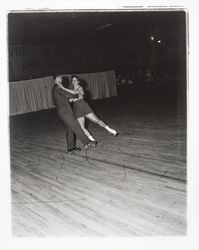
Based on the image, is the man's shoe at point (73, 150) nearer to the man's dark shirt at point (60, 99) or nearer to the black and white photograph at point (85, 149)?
the black and white photograph at point (85, 149)

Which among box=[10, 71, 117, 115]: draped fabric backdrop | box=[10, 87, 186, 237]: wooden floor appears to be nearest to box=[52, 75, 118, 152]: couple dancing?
box=[10, 87, 186, 237]: wooden floor

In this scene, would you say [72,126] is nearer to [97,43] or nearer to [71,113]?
[71,113]

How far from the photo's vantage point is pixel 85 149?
5.91 metres

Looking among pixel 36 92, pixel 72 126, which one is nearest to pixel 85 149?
pixel 72 126

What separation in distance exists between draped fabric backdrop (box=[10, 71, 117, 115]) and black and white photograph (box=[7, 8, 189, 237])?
40 mm

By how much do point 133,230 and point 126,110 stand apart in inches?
284

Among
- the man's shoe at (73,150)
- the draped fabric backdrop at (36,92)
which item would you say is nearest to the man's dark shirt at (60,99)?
the man's shoe at (73,150)

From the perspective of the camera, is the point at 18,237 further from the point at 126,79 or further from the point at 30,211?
the point at 126,79

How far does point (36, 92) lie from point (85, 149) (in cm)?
667

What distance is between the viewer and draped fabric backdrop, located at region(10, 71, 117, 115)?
1134 centimetres

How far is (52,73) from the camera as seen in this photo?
13750 millimetres

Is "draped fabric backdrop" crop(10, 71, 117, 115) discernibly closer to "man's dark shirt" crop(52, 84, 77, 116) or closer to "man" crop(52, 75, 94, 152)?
"man" crop(52, 75, 94, 152)

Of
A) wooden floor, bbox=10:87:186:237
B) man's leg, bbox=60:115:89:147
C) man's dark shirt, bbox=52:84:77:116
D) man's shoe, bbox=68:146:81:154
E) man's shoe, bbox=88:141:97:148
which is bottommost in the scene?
wooden floor, bbox=10:87:186:237

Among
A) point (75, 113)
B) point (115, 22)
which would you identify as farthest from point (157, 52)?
point (75, 113)
